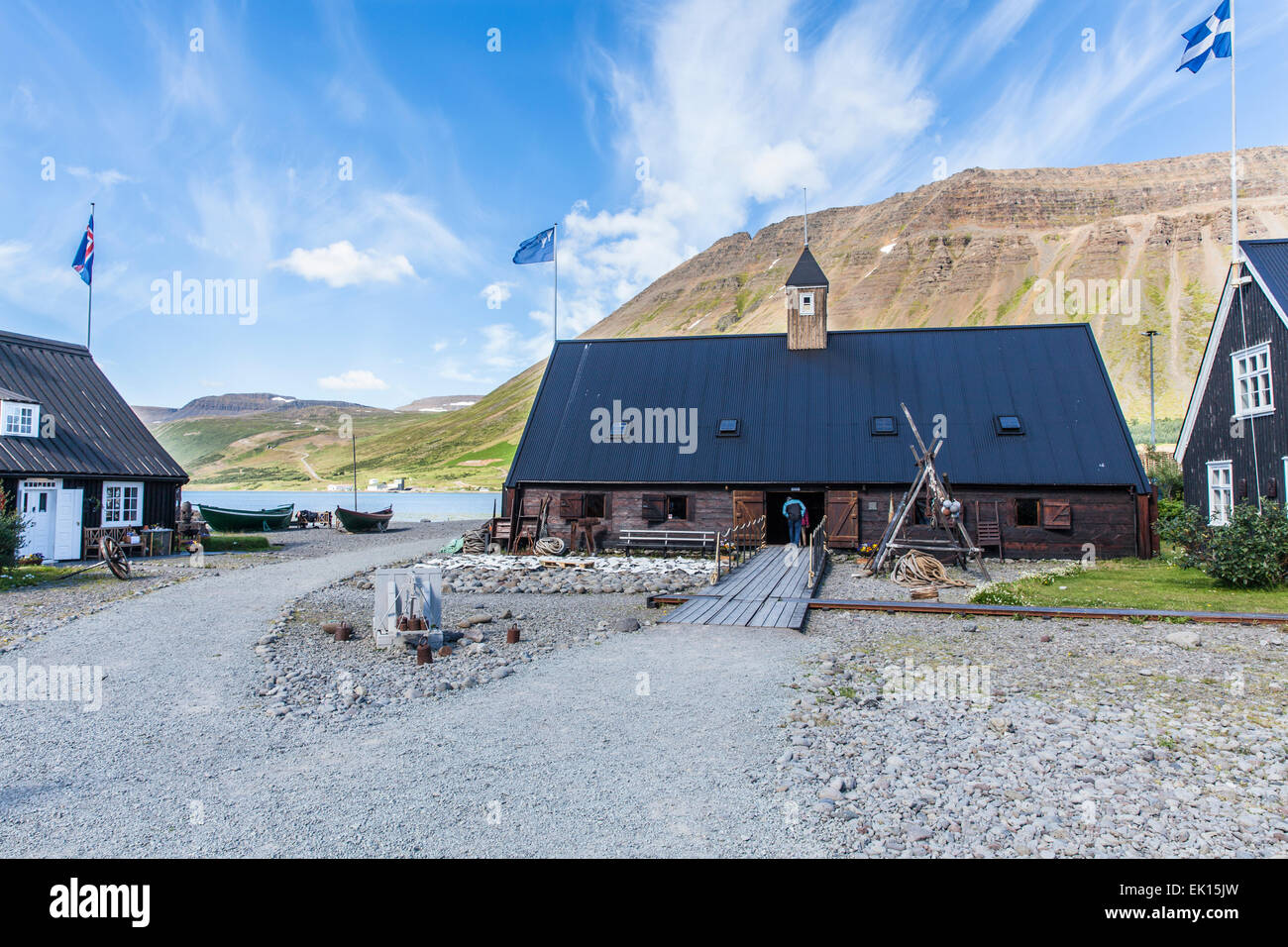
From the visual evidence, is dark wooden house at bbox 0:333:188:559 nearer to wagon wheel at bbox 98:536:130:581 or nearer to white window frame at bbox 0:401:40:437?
white window frame at bbox 0:401:40:437

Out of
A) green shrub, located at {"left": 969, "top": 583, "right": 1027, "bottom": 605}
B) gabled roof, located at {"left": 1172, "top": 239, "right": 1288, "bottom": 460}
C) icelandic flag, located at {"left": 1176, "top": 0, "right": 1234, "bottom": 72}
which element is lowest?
green shrub, located at {"left": 969, "top": 583, "right": 1027, "bottom": 605}

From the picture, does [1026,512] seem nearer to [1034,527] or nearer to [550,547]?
[1034,527]

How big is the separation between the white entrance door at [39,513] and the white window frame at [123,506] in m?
1.76

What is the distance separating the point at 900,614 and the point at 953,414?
14.6 metres

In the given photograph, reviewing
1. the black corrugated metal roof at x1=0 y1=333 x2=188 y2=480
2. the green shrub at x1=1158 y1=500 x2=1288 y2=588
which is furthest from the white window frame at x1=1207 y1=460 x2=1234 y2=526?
the black corrugated metal roof at x1=0 y1=333 x2=188 y2=480

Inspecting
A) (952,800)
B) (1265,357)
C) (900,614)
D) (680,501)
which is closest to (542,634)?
(900,614)

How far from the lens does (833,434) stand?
2708 cm

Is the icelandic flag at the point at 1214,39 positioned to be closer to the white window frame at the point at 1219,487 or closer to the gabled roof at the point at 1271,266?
the gabled roof at the point at 1271,266

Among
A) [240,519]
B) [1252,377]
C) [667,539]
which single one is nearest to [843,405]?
[667,539]

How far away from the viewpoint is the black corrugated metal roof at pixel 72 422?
25094mm

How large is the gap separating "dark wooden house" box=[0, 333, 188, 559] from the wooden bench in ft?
65.2

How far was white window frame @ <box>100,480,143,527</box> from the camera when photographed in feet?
87.5
